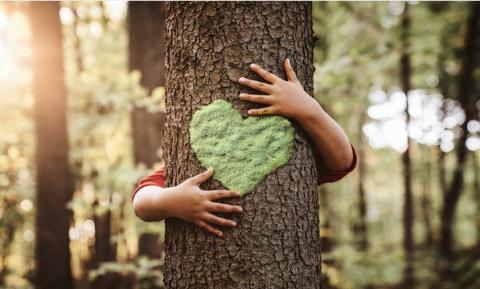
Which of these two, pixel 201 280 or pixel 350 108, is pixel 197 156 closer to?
pixel 201 280

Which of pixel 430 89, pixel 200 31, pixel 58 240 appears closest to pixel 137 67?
pixel 58 240

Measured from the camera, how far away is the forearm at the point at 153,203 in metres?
1.71

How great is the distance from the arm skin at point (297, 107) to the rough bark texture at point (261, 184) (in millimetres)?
43

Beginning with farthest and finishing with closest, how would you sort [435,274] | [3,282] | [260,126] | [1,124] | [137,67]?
[435,274] → [3,282] → [1,124] → [137,67] → [260,126]

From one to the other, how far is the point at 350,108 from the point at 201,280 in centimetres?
617

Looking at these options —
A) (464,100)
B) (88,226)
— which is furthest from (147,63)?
(88,226)

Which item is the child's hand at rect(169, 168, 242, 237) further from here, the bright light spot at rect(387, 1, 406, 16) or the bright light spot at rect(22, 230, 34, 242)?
the bright light spot at rect(22, 230, 34, 242)

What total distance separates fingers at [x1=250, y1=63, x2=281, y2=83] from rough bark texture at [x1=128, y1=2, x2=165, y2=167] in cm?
402

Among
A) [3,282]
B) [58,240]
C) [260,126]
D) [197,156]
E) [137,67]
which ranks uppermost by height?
[137,67]

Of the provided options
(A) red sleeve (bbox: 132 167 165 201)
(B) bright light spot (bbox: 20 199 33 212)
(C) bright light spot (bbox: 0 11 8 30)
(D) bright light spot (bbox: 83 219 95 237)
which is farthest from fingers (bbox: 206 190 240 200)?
(D) bright light spot (bbox: 83 219 95 237)

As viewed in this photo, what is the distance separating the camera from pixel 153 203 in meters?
1.74

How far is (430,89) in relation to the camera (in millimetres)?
12664

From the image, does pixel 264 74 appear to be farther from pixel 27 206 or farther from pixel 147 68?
pixel 27 206

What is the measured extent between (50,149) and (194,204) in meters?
5.14
